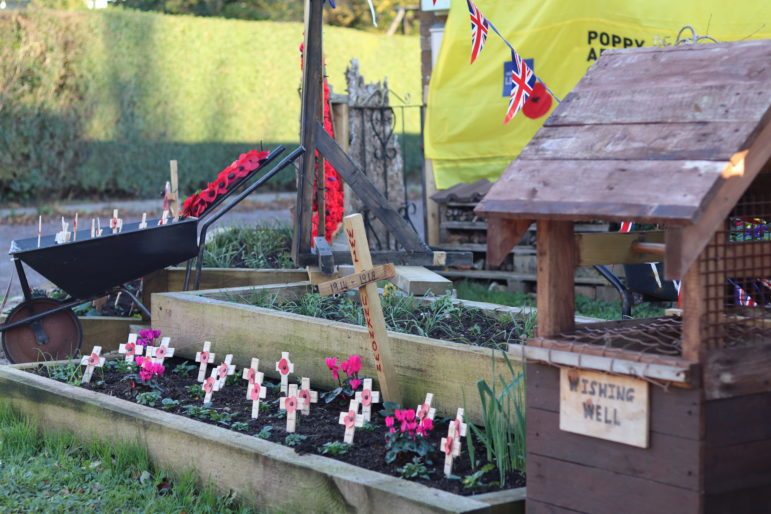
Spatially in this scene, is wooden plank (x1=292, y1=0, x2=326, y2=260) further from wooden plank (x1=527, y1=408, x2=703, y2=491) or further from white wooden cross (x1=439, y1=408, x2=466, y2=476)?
wooden plank (x1=527, y1=408, x2=703, y2=491)

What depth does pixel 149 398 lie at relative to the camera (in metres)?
4.45

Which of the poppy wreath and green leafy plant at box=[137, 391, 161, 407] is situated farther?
the poppy wreath

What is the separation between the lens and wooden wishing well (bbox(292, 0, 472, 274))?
602 centimetres

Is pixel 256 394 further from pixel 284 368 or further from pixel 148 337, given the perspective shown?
pixel 148 337

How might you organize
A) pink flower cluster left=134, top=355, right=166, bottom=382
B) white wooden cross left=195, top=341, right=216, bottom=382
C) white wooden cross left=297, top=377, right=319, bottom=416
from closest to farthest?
1. white wooden cross left=297, top=377, right=319, bottom=416
2. pink flower cluster left=134, top=355, right=166, bottom=382
3. white wooden cross left=195, top=341, right=216, bottom=382

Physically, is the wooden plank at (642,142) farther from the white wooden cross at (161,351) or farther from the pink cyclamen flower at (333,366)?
the white wooden cross at (161,351)

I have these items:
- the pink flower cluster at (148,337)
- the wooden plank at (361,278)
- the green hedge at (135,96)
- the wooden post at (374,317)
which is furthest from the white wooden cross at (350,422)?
the green hedge at (135,96)

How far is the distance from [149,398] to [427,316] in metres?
1.38

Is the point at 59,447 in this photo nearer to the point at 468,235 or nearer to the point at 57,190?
the point at 468,235

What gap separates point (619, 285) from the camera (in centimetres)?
538

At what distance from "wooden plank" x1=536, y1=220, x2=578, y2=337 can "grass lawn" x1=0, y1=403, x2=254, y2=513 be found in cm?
134

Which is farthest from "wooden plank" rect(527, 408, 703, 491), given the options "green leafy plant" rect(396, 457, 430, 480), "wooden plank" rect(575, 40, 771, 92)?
"wooden plank" rect(575, 40, 771, 92)

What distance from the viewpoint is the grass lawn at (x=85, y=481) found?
3.59 m

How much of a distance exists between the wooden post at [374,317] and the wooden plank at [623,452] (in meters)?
1.12
